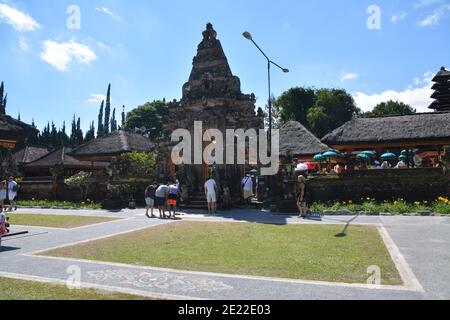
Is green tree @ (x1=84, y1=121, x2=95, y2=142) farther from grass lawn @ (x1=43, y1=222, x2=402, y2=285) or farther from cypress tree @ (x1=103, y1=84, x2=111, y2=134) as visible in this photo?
grass lawn @ (x1=43, y1=222, x2=402, y2=285)

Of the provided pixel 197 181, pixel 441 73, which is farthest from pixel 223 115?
pixel 441 73

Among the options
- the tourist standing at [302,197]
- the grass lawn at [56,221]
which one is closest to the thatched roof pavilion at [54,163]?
the grass lawn at [56,221]

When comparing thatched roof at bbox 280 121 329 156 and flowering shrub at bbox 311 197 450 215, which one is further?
thatched roof at bbox 280 121 329 156

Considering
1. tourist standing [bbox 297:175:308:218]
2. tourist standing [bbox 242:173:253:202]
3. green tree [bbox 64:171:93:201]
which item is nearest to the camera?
tourist standing [bbox 297:175:308:218]

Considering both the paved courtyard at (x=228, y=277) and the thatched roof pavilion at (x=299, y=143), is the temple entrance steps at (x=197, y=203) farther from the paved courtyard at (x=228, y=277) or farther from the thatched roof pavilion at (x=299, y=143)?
the paved courtyard at (x=228, y=277)

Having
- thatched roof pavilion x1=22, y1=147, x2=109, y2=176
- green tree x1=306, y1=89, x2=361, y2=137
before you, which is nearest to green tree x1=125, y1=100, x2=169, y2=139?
green tree x1=306, y1=89, x2=361, y2=137

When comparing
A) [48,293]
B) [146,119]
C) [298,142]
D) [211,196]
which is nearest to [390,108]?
[298,142]

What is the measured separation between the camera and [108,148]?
101 feet

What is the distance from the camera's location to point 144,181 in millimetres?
22516

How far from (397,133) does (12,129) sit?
2196 centimetres

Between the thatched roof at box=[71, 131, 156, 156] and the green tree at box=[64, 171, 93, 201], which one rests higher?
the thatched roof at box=[71, 131, 156, 156]

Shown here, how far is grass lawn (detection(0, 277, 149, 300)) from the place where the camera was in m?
5.55

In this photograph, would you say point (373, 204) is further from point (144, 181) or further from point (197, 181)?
point (144, 181)

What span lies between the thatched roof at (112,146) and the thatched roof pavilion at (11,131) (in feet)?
63.2
